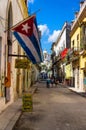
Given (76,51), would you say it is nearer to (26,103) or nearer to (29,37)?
(26,103)

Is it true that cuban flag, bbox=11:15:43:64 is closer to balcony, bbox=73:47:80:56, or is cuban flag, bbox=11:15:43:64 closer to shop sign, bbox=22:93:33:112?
shop sign, bbox=22:93:33:112

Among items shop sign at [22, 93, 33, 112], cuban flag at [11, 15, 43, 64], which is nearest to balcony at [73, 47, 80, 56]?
shop sign at [22, 93, 33, 112]

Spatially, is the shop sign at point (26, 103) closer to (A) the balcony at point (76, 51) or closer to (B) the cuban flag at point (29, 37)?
(B) the cuban flag at point (29, 37)

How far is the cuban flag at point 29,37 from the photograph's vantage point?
13.1 meters

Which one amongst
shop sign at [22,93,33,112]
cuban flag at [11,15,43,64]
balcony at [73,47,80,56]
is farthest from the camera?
balcony at [73,47,80,56]

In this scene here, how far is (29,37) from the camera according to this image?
44.4ft

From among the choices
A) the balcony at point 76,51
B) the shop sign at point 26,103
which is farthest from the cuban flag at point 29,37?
the balcony at point 76,51

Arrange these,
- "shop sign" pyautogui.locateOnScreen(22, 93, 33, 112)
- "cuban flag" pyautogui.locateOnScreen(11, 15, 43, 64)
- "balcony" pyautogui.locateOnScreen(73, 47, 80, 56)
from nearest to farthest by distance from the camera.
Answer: "cuban flag" pyautogui.locateOnScreen(11, 15, 43, 64)
"shop sign" pyautogui.locateOnScreen(22, 93, 33, 112)
"balcony" pyautogui.locateOnScreen(73, 47, 80, 56)

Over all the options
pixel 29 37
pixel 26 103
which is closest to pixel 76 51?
pixel 26 103

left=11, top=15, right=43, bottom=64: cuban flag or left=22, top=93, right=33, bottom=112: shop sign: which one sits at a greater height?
left=11, top=15, right=43, bottom=64: cuban flag

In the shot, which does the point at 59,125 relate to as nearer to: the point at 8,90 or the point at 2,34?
the point at 2,34

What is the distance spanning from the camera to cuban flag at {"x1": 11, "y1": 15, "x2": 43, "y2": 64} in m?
13.1

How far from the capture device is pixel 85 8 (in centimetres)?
3438

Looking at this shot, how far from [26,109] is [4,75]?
66.7 inches
